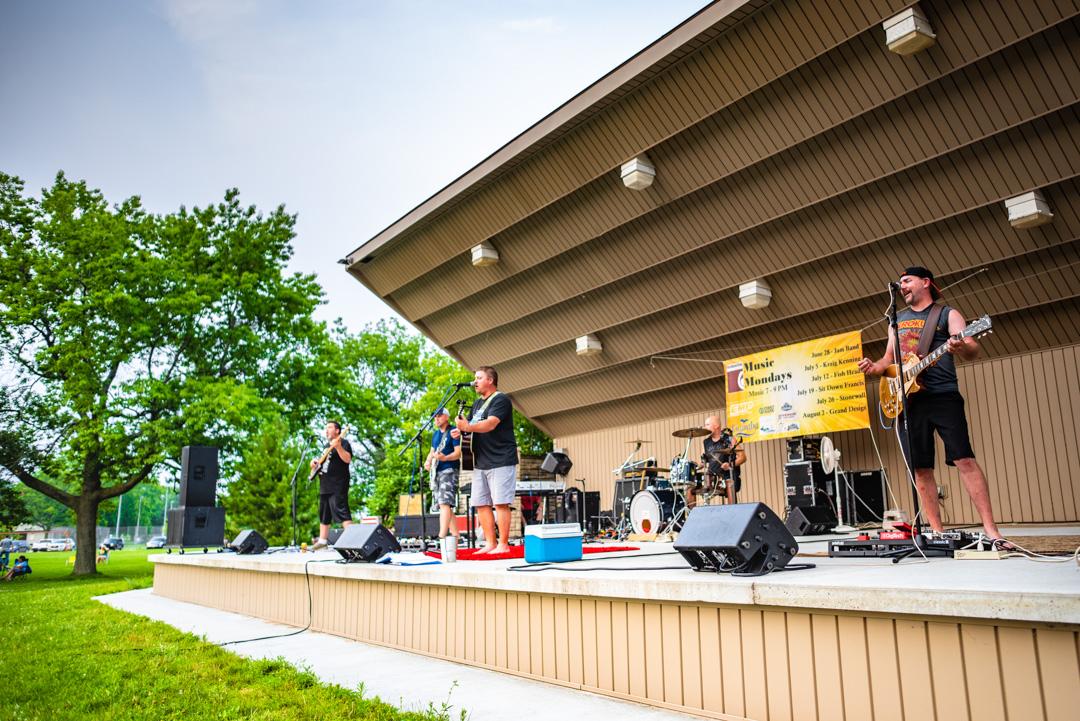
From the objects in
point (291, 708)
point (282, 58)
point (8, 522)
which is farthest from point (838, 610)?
point (282, 58)

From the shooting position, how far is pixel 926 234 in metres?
7.72

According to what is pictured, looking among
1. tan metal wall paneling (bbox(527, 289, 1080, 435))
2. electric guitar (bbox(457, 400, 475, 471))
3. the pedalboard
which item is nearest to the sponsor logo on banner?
tan metal wall paneling (bbox(527, 289, 1080, 435))

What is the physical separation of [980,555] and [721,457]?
5.23m

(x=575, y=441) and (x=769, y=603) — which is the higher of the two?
(x=575, y=441)

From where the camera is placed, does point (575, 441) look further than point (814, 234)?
Yes

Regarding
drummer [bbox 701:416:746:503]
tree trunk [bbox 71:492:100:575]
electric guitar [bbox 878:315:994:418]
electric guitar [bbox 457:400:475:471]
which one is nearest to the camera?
electric guitar [bbox 878:315:994:418]

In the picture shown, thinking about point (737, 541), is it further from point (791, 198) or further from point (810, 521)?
point (791, 198)

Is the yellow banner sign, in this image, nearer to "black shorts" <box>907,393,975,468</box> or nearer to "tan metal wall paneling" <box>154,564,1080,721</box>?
"black shorts" <box>907,393,975,468</box>

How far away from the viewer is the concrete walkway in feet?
8.72

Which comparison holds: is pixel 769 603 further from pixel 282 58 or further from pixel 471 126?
pixel 471 126

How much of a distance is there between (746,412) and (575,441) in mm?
4491

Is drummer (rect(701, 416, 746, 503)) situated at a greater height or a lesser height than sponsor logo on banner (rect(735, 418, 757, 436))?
lesser

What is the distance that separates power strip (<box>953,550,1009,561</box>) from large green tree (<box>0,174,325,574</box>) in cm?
1400

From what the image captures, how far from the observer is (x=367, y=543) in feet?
15.8
